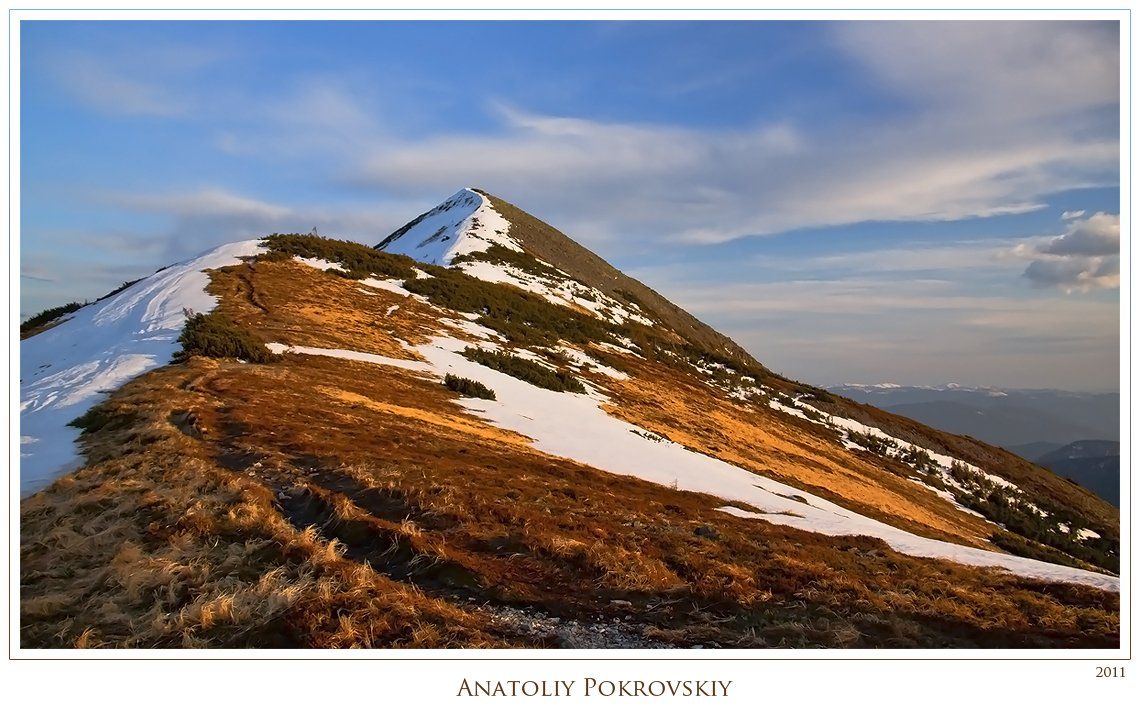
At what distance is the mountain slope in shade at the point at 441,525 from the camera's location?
724 cm

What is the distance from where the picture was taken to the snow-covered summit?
67500mm

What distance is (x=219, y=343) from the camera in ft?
69.5

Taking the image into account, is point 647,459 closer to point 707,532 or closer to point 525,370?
point 707,532

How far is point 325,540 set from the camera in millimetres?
8828

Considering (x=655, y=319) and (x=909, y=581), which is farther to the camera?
(x=655, y=319)

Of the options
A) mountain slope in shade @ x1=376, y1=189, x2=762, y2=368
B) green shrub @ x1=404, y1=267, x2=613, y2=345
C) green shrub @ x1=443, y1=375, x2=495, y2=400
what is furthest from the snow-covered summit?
green shrub @ x1=443, y1=375, x2=495, y2=400

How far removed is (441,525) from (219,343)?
16110 millimetres

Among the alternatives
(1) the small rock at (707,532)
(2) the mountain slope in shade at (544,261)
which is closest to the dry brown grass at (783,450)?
(1) the small rock at (707,532)

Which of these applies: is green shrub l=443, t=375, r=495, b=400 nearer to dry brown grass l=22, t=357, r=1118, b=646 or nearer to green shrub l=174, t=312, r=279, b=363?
green shrub l=174, t=312, r=279, b=363

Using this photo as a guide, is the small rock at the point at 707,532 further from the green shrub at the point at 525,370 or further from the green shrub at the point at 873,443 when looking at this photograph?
the green shrub at the point at 873,443

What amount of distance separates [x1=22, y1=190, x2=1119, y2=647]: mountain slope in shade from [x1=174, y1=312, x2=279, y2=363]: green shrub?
7.3 inches
